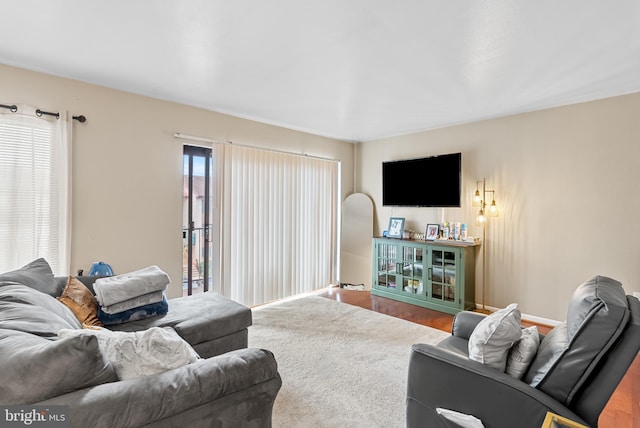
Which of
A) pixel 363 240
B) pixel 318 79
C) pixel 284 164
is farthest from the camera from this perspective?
pixel 363 240

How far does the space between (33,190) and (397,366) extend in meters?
3.34

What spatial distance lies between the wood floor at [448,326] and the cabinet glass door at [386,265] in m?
0.24

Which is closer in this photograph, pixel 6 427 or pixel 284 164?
pixel 6 427

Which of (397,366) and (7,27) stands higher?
(7,27)

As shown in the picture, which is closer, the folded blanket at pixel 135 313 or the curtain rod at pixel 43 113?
the folded blanket at pixel 135 313

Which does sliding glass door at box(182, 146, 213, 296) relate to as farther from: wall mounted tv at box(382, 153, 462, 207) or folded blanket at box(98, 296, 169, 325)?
wall mounted tv at box(382, 153, 462, 207)

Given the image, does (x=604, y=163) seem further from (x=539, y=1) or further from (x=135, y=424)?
(x=135, y=424)

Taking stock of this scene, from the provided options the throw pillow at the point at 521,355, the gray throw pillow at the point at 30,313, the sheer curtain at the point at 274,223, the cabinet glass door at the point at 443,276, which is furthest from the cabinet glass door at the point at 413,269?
the gray throw pillow at the point at 30,313

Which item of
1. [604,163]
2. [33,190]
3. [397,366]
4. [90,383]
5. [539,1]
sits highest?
[539,1]

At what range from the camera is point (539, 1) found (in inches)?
65.1

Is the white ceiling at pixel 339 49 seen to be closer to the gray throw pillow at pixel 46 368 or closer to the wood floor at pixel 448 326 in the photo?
the gray throw pillow at pixel 46 368

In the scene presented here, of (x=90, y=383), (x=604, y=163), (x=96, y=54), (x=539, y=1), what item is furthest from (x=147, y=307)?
(x=604, y=163)

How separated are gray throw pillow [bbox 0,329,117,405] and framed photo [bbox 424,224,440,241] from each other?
12.8 feet

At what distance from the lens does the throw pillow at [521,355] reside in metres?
1.45
